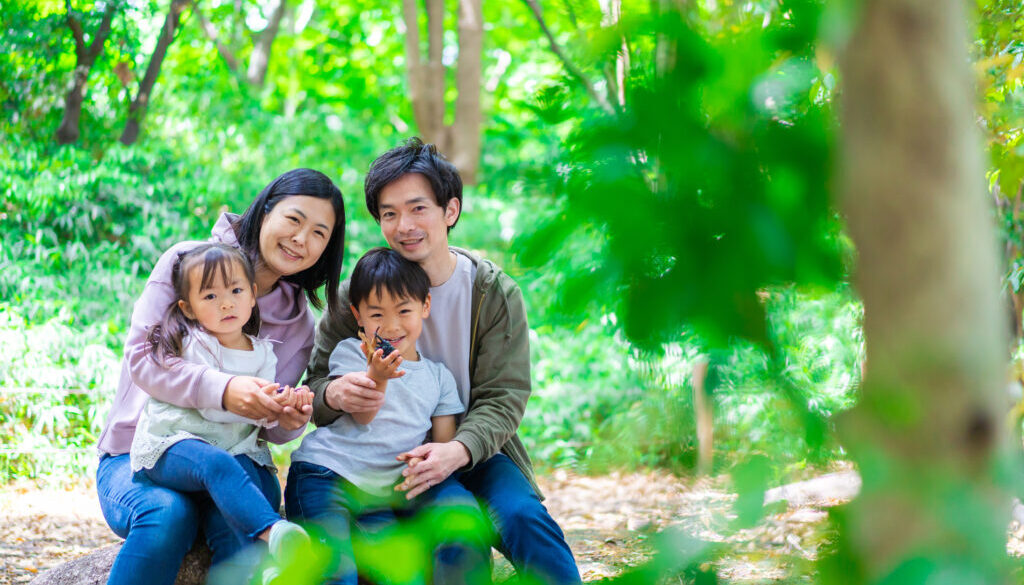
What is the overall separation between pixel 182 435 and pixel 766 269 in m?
1.97

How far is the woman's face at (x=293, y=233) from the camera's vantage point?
2.46 meters

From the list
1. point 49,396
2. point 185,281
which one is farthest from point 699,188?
point 49,396

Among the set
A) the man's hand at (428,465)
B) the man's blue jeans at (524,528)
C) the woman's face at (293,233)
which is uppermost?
the woman's face at (293,233)

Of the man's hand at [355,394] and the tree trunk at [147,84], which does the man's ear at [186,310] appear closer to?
the man's hand at [355,394]

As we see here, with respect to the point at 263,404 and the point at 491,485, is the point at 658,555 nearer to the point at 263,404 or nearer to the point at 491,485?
the point at 263,404

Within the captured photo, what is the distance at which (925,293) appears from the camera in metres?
0.49

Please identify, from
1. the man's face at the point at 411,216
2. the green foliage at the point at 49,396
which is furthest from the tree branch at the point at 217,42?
the man's face at the point at 411,216

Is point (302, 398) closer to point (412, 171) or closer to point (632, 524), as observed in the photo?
point (412, 171)

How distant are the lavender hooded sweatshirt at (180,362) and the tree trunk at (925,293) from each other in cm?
193

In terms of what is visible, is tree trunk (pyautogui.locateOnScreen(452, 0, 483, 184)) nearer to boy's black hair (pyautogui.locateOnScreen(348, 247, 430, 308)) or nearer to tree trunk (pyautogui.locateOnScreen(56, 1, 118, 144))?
tree trunk (pyautogui.locateOnScreen(56, 1, 118, 144))

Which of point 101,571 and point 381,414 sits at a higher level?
point 381,414

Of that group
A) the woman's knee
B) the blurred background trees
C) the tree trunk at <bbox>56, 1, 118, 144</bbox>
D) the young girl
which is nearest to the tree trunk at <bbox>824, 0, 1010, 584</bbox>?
the blurred background trees

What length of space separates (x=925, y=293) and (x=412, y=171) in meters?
2.16

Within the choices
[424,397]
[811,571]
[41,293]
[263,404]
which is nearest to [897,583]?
[811,571]
